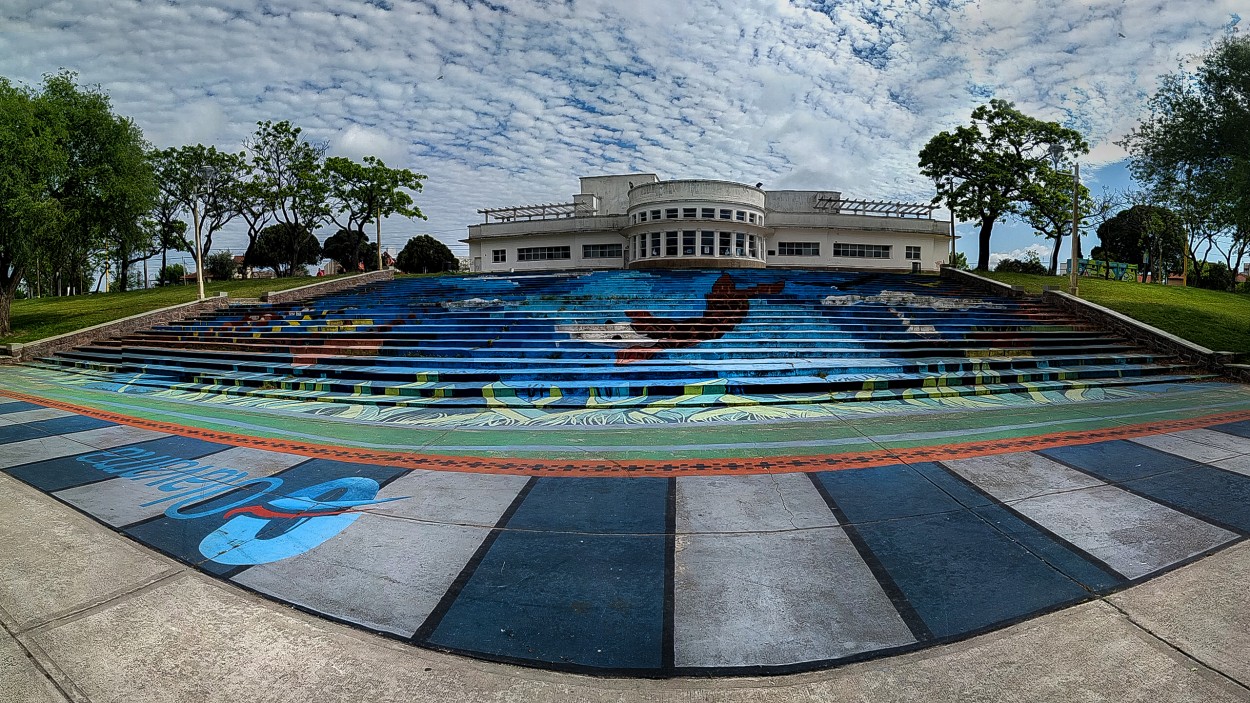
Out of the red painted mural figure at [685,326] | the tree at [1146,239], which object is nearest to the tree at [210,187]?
the red painted mural figure at [685,326]

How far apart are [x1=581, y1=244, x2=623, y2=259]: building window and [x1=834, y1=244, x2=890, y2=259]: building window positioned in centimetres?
1650

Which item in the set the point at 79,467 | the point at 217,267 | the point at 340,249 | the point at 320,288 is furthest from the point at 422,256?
the point at 79,467

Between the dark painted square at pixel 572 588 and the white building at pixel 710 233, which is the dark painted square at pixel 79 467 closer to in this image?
the dark painted square at pixel 572 588

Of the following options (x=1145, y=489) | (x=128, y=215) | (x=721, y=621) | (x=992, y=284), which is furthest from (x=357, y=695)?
(x=128, y=215)

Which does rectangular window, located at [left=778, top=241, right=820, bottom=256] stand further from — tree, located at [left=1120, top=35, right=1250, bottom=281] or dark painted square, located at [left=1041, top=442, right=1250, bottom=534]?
dark painted square, located at [left=1041, top=442, right=1250, bottom=534]

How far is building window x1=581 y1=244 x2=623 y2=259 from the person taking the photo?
140ft

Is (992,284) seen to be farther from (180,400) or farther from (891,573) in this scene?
(180,400)

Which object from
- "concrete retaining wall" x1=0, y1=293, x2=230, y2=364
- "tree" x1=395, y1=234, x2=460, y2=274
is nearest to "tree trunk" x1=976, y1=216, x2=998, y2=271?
"concrete retaining wall" x1=0, y1=293, x2=230, y2=364

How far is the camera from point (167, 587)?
342cm

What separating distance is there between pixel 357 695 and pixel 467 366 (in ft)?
30.6

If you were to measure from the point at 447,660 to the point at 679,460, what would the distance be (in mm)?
3719

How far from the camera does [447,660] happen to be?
2.77m

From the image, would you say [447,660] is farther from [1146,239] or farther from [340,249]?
[340,249]

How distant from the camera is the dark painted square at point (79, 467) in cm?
550
